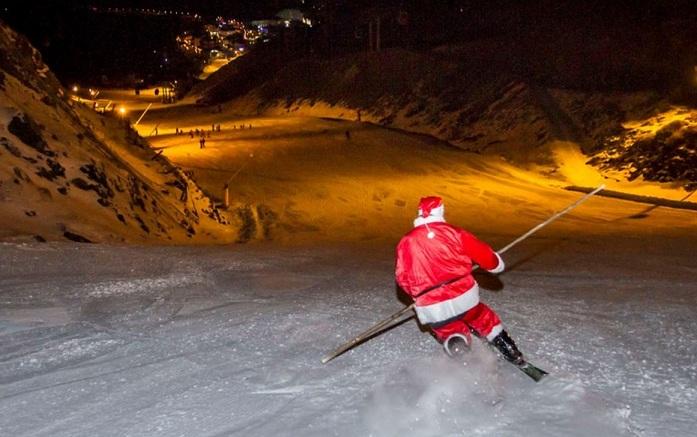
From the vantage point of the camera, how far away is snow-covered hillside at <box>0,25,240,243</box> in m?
12.1

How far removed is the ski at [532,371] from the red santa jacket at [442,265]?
54 centimetres

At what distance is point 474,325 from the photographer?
481 cm

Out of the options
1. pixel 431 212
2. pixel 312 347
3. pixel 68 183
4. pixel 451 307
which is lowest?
pixel 312 347

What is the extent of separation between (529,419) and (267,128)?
3841 centimetres

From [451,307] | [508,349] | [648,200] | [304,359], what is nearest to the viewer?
[508,349]

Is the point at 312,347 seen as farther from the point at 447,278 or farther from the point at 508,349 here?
the point at 508,349

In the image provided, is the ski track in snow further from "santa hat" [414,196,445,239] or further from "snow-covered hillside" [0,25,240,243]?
"snow-covered hillside" [0,25,240,243]

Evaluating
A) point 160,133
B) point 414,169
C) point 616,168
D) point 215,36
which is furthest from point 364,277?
point 215,36

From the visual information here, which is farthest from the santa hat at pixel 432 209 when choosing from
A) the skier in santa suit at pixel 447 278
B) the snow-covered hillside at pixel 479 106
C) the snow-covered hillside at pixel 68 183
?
the snow-covered hillside at pixel 479 106

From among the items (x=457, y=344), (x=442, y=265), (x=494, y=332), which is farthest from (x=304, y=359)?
(x=494, y=332)

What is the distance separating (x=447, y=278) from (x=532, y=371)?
0.83m

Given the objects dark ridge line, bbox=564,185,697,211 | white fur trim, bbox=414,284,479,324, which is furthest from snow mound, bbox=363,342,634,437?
dark ridge line, bbox=564,185,697,211

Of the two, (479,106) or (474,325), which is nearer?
(474,325)

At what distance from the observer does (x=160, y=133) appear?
42219 mm
